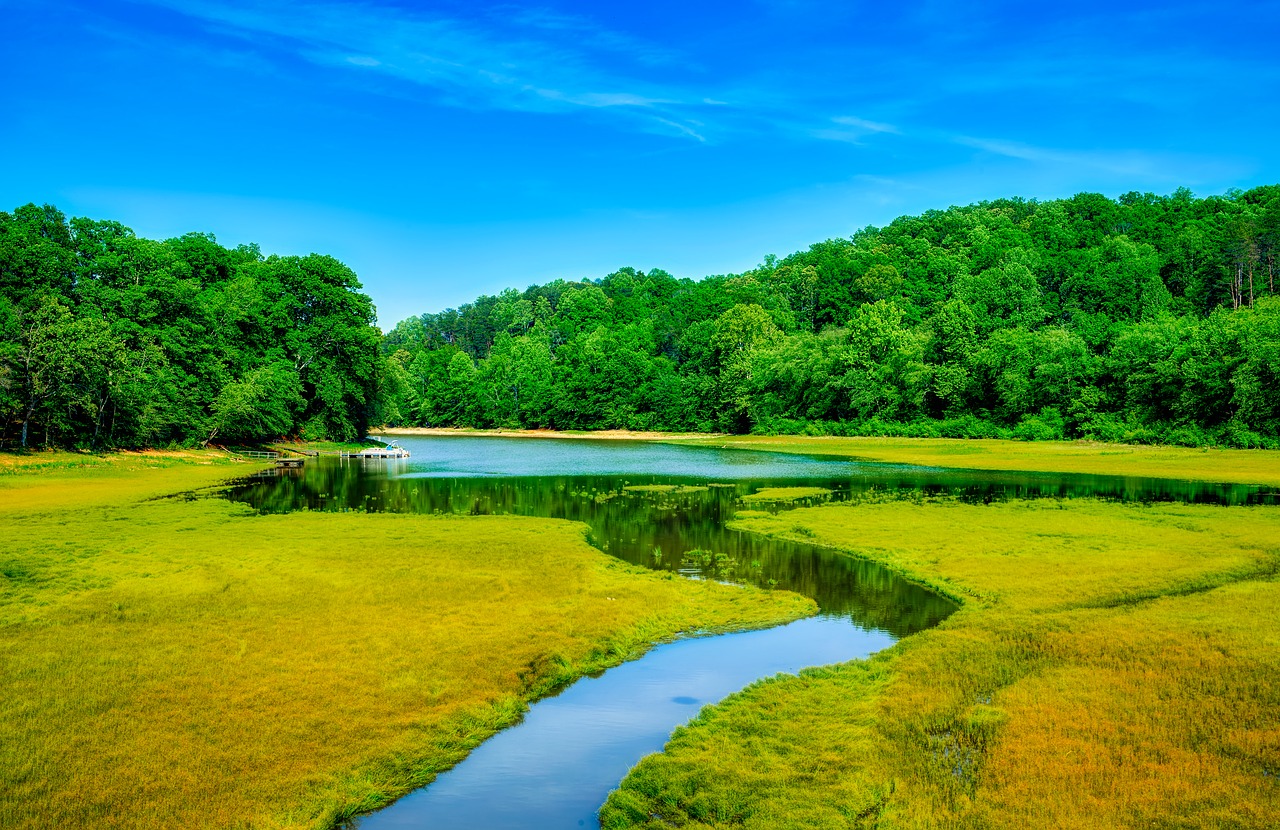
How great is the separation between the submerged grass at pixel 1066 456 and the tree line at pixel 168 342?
46.6 metres

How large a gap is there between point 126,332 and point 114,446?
28.5 ft

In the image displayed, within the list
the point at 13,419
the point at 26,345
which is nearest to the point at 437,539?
the point at 26,345

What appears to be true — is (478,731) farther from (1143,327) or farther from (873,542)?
(1143,327)

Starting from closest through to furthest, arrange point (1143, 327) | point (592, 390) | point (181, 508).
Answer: point (181, 508)
point (1143, 327)
point (592, 390)

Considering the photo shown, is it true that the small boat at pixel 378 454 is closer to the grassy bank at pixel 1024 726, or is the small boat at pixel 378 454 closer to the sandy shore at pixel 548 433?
the sandy shore at pixel 548 433

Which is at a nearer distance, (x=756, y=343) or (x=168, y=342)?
(x=168, y=342)

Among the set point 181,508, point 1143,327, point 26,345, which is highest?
point 1143,327

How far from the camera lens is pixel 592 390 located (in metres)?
141

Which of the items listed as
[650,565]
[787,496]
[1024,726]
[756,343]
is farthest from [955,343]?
[1024,726]

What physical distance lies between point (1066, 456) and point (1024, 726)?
59.1m

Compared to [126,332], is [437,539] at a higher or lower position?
lower

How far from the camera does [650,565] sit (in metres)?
23.2

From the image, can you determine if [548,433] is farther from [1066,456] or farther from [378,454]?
[1066,456]

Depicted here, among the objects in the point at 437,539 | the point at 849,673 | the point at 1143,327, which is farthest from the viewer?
the point at 1143,327
